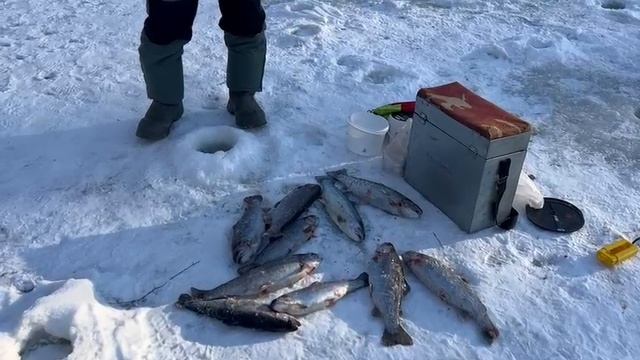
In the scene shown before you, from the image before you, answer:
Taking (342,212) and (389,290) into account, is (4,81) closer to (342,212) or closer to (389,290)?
(342,212)

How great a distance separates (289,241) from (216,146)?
0.99m

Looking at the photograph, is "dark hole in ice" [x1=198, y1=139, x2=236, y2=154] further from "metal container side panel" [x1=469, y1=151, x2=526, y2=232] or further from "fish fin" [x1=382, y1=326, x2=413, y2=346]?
"fish fin" [x1=382, y1=326, x2=413, y2=346]

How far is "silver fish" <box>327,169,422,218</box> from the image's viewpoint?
10.0 feet

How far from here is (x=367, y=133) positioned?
11.2 feet

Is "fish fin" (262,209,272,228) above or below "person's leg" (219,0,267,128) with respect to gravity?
below

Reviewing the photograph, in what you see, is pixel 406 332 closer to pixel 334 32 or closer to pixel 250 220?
pixel 250 220

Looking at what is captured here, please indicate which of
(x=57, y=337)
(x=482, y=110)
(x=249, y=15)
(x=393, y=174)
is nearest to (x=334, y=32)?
(x=249, y=15)

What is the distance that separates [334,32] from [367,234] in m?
2.36

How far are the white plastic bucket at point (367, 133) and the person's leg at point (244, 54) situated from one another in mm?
559

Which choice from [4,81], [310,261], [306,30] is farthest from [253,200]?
[306,30]

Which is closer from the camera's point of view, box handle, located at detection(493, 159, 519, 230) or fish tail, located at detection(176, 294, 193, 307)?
fish tail, located at detection(176, 294, 193, 307)

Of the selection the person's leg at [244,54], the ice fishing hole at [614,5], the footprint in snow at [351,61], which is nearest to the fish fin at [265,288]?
the person's leg at [244,54]

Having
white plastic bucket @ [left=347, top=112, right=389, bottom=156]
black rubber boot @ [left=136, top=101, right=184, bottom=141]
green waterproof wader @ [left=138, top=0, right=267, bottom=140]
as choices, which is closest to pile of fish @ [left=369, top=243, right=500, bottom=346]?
white plastic bucket @ [left=347, top=112, right=389, bottom=156]

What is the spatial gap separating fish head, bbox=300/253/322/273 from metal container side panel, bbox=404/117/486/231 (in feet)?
2.47
